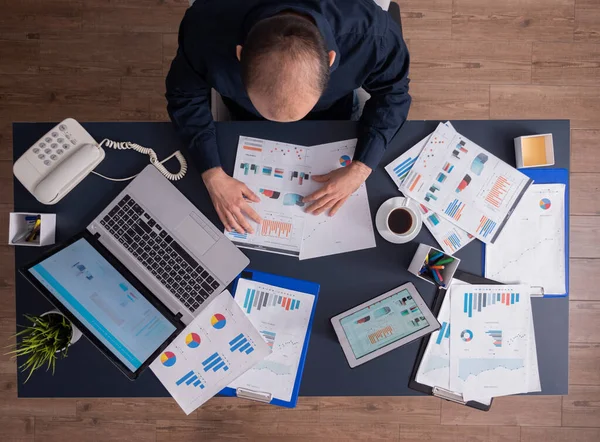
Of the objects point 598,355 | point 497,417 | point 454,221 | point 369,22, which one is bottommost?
point 497,417

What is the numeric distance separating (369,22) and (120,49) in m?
1.34

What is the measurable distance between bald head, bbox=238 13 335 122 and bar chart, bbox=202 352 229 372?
69 centimetres

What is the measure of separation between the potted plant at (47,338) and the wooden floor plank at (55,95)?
3.53 ft

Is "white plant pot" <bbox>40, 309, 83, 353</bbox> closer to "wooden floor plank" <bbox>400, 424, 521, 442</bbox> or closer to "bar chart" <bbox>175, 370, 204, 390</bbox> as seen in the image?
"bar chart" <bbox>175, 370, 204, 390</bbox>

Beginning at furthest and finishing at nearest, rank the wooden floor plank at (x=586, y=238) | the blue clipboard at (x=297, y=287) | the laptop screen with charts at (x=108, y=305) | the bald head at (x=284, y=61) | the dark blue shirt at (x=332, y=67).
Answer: the wooden floor plank at (x=586, y=238) → the blue clipboard at (x=297, y=287) → the laptop screen with charts at (x=108, y=305) → the dark blue shirt at (x=332, y=67) → the bald head at (x=284, y=61)

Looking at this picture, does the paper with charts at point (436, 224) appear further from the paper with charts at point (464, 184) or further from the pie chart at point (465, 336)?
the pie chart at point (465, 336)

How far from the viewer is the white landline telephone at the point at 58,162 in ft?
3.94

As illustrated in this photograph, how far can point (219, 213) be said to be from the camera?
1244 millimetres

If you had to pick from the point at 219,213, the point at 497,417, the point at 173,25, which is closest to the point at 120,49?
the point at 173,25

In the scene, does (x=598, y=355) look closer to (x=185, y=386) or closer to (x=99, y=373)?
(x=185, y=386)

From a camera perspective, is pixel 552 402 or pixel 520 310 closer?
pixel 520 310

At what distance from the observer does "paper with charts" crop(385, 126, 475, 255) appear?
1.27 metres

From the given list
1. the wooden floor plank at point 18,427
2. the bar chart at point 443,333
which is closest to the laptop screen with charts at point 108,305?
the bar chart at point 443,333

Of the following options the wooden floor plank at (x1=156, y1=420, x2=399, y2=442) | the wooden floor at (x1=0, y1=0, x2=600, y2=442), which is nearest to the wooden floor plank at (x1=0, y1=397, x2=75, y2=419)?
the wooden floor at (x1=0, y1=0, x2=600, y2=442)
